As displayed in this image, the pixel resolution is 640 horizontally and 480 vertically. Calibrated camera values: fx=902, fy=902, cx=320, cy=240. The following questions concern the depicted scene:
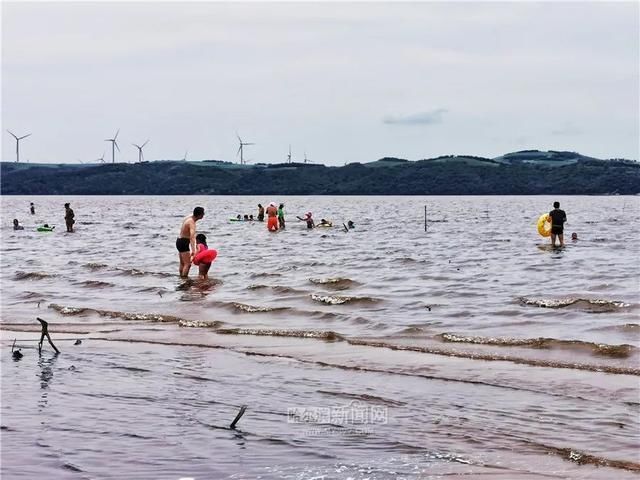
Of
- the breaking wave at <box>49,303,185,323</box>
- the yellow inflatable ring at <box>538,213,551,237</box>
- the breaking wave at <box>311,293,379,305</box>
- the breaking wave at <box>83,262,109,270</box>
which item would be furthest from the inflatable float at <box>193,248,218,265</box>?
the yellow inflatable ring at <box>538,213,551,237</box>

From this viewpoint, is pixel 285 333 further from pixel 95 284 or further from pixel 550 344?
pixel 95 284

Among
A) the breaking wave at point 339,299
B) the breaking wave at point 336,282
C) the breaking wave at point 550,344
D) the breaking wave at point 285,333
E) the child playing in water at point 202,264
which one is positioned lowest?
the breaking wave at point 285,333

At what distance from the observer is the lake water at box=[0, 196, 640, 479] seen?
834 cm

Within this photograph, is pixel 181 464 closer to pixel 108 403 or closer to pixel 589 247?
pixel 108 403

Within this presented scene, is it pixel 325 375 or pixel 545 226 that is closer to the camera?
pixel 325 375

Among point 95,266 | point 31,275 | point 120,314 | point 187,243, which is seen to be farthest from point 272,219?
point 120,314

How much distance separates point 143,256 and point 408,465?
98.5 feet

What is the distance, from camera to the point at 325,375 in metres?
12.5

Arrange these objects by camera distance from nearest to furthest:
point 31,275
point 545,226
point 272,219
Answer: point 31,275, point 545,226, point 272,219

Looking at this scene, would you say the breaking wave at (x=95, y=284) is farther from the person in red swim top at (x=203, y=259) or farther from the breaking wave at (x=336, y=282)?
the breaking wave at (x=336, y=282)

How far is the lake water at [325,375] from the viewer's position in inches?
328

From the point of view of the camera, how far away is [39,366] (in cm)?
1251

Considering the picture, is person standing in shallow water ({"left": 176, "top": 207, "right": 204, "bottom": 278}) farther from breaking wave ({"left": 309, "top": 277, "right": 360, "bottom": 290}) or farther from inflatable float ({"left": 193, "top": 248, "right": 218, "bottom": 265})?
breaking wave ({"left": 309, "top": 277, "right": 360, "bottom": 290})

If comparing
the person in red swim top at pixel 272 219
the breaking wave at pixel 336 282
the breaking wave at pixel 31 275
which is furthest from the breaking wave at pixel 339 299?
the person in red swim top at pixel 272 219
